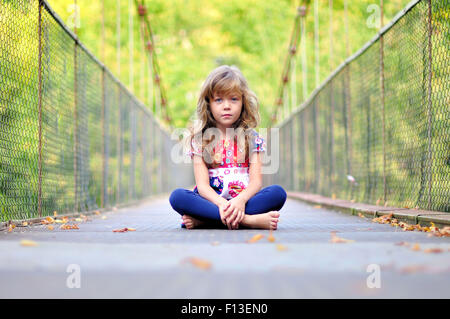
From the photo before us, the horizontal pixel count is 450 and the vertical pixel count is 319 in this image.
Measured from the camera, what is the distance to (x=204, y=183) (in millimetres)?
2857

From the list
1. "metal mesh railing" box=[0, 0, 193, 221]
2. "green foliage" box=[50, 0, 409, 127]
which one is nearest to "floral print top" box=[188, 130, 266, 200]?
"metal mesh railing" box=[0, 0, 193, 221]

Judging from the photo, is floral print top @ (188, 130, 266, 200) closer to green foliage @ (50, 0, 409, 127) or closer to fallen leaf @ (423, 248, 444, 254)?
fallen leaf @ (423, 248, 444, 254)

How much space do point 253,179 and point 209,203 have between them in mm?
260

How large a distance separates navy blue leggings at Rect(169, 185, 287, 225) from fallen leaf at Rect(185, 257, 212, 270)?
1.28m

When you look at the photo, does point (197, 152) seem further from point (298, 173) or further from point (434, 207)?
point (298, 173)

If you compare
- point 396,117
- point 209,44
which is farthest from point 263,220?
point 209,44

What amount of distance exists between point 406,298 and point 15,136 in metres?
2.20

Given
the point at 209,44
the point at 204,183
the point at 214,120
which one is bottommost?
the point at 204,183

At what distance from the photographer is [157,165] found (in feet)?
37.9

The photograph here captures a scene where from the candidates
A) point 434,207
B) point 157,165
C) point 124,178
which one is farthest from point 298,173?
point 434,207

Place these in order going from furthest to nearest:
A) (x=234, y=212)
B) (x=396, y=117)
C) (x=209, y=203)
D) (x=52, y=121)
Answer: (x=396, y=117)
(x=52, y=121)
(x=209, y=203)
(x=234, y=212)

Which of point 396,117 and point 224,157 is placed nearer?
point 224,157

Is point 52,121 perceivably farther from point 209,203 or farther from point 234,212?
point 234,212

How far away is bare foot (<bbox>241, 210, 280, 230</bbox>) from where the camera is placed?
2697 mm
